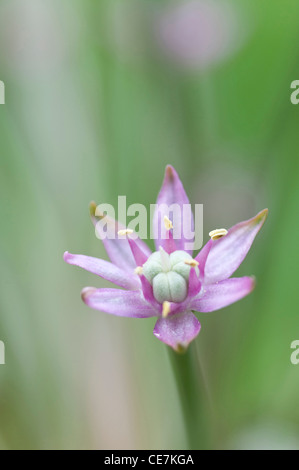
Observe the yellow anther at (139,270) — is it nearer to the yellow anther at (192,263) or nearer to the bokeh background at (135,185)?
the yellow anther at (192,263)

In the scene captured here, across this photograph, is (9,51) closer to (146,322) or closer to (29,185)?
(29,185)

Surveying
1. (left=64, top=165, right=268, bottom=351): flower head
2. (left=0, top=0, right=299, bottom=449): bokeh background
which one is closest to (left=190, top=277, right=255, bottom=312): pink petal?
(left=64, top=165, right=268, bottom=351): flower head

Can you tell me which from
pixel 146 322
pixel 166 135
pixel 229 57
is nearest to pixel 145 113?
pixel 166 135

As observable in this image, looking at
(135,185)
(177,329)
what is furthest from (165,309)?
(135,185)

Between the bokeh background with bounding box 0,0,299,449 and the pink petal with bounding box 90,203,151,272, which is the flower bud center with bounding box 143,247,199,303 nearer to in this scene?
the pink petal with bounding box 90,203,151,272

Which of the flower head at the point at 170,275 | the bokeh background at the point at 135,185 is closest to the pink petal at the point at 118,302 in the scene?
the flower head at the point at 170,275

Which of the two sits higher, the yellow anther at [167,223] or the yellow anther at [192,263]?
the yellow anther at [167,223]

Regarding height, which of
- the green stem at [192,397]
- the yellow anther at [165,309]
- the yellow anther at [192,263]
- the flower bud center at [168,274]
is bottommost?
the green stem at [192,397]
